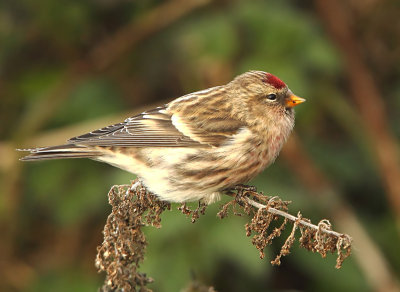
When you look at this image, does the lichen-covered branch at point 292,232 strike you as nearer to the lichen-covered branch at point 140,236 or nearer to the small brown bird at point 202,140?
the lichen-covered branch at point 140,236

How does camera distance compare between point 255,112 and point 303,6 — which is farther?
point 303,6

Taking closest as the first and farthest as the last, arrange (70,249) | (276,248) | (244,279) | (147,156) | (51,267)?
(147,156) < (276,248) < (244,279) < (51,267) < (70,249)

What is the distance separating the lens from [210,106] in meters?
4.18

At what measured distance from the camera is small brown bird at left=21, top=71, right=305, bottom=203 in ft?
13.0

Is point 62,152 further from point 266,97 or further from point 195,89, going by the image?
point 195,89

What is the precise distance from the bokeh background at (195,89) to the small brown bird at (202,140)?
0.81 m

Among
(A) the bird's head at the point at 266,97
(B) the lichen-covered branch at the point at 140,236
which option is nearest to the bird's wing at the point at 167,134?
(A) the bird's head at the point at 266,97

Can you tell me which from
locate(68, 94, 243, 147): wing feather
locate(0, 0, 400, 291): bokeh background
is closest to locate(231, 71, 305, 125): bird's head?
locate(68, 94, 243, 147): wing feather

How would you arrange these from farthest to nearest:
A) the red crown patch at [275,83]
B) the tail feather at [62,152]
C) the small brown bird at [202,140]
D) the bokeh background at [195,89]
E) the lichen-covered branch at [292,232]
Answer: the bokeh background at [195,89] < the red crown patch at [275,83] < the small brown bird at [202,140] < the tail feather at [62,152] < the lichen-covered branch at [292,232]

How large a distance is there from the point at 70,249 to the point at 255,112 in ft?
10.1

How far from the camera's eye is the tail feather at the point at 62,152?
12.5 ft

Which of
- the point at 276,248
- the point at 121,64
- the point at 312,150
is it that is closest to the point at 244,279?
the point at 276,248

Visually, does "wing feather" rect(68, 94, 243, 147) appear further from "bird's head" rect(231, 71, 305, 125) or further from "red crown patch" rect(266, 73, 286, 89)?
"red crown patch" rect(266, 73, 286, 89)

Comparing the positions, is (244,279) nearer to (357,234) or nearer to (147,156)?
(357,234)
